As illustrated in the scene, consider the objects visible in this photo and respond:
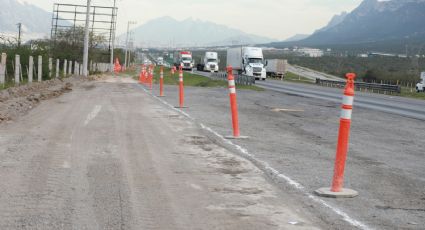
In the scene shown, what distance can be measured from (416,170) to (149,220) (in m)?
5.42

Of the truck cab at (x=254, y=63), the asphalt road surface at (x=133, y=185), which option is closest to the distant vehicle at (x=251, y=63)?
the truck cab at (x=254, y=63)

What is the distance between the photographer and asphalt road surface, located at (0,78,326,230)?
6312 mm

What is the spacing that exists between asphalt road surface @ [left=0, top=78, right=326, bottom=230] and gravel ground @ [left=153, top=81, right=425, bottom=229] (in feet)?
1.79

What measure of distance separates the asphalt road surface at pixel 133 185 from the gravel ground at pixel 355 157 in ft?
1.79

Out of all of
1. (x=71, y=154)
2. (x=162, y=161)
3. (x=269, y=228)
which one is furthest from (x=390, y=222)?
(x=71, y=154)

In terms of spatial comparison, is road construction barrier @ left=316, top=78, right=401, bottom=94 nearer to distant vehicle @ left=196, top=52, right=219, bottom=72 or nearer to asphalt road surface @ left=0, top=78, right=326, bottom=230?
distant vehicle @ left=196, top=52, right=219, bottom=72

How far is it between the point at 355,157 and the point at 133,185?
4.85 meters

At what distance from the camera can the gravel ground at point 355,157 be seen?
7094 millimetres

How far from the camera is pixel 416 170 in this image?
10.2 m

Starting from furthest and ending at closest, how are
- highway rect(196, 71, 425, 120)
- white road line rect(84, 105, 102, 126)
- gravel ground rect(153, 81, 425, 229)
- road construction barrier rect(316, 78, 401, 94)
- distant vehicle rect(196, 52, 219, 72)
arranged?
1. distant vehicle rect(196, 52, 219, 72)
2. road construction barrier rect(316, 78, 401, 94)
3. highway rect(196, 71, 425, 120)
4. white road line rect(84, 105, 102, 126)
5. gravel ground rect(153, 81, 425, 229)

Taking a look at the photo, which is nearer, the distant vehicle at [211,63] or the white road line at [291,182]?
the white road line at [291,182]

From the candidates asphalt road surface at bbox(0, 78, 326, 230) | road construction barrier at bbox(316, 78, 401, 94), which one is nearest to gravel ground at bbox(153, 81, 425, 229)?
asphalt road surface at bbox(0, 78, 326, 230)

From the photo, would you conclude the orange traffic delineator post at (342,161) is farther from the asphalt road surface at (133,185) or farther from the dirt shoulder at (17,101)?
the dirt shoulder at (17,101)

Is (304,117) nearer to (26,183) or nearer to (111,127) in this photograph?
(111,127)
